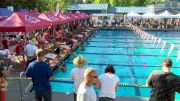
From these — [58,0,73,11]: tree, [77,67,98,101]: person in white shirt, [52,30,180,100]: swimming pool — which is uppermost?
[58,0,73,11]: tree

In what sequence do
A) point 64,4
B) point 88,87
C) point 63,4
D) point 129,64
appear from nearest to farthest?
point 88,87
point 129,64
point 63,4
point 64,4

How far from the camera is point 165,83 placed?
4758 millimetres

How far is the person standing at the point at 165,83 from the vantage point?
4727mm

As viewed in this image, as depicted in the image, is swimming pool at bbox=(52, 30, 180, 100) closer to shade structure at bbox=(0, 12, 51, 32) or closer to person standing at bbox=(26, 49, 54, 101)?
shade structure at bbox=(0, 12, 51, 32)

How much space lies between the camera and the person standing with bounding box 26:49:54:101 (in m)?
5.59

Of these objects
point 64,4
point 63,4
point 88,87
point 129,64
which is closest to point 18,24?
point 129,64

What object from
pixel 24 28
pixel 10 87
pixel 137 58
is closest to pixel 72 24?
pixel 137 58

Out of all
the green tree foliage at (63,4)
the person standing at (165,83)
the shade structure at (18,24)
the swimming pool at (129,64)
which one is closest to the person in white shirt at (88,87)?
the person standing at (165,83)

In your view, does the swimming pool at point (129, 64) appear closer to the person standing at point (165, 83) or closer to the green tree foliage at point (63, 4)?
the person standing at point (165, 83)

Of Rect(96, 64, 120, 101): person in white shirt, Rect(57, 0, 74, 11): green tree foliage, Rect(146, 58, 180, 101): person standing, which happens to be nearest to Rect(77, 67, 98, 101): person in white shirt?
Rect(96, 64, 120, 101): person in white shirt

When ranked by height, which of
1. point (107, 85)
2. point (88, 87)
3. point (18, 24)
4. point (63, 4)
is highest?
point (63, 4)

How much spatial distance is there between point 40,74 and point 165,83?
7.34 ft

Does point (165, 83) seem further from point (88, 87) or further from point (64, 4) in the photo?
point (64, 4)

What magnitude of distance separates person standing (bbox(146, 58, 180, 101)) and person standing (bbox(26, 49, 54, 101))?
1876 mm
